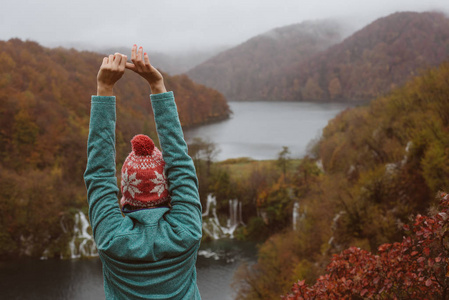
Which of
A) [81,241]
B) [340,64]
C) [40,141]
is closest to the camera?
[81,241]

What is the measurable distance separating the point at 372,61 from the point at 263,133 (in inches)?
1735

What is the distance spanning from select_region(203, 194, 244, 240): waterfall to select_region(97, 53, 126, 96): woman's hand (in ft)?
116

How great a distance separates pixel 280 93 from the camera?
121750 mm

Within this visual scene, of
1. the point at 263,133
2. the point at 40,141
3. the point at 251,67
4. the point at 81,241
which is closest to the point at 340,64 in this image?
the point at 251,67

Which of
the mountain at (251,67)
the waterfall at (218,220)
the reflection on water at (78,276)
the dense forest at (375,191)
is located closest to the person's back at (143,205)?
the dense forest at (375,191)

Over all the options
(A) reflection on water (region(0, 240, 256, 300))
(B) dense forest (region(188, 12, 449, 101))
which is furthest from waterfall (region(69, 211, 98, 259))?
(B) dense forest (region(188, 12, 449, 101))

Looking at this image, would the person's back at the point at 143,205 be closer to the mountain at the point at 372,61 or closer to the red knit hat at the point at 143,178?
the red knit hat at the point at 143,178

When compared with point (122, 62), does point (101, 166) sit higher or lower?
lower

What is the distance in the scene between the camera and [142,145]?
145cm

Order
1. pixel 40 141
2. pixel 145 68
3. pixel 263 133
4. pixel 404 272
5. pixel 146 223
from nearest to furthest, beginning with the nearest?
pixel 146 223
pixel 145 68
pixel 404 272
pixel 40 141
pixel 263 133

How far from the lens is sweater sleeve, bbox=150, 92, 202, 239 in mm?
1440

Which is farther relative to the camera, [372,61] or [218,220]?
[372,61]

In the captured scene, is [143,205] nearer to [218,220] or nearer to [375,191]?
[375,191]

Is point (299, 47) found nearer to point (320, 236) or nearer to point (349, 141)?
point (349, 141)
